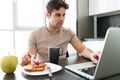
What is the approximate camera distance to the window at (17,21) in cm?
302

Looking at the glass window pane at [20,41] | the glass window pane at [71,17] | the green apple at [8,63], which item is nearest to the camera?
the green apple at [8,63]

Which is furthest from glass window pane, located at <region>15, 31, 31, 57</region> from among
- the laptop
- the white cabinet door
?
the laptop

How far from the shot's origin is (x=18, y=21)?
3.13m

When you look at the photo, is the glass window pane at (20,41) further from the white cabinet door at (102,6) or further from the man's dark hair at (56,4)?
the man's dark hair at (56,4)

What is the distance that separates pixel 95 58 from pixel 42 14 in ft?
7.63

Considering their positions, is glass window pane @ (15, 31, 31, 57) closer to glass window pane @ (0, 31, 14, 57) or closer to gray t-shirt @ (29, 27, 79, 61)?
glass window pane @ (0, 31, 14, 57)

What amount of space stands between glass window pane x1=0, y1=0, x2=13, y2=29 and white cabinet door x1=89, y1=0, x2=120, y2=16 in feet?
4.97

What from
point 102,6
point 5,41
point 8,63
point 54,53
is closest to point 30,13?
point 5,41

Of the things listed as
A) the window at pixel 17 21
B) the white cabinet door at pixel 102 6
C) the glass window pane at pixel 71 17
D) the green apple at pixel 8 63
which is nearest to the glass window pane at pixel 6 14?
the window at pixel 17 21

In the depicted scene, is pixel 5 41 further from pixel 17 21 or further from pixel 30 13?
pixel 30 13

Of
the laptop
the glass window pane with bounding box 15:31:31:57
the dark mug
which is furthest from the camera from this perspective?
the glass window pane with bounding box 15:31:31:57

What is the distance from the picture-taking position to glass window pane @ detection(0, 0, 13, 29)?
296 centimetres

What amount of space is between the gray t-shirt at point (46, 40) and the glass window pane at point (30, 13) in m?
1.45

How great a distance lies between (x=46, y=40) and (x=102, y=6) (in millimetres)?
1673
